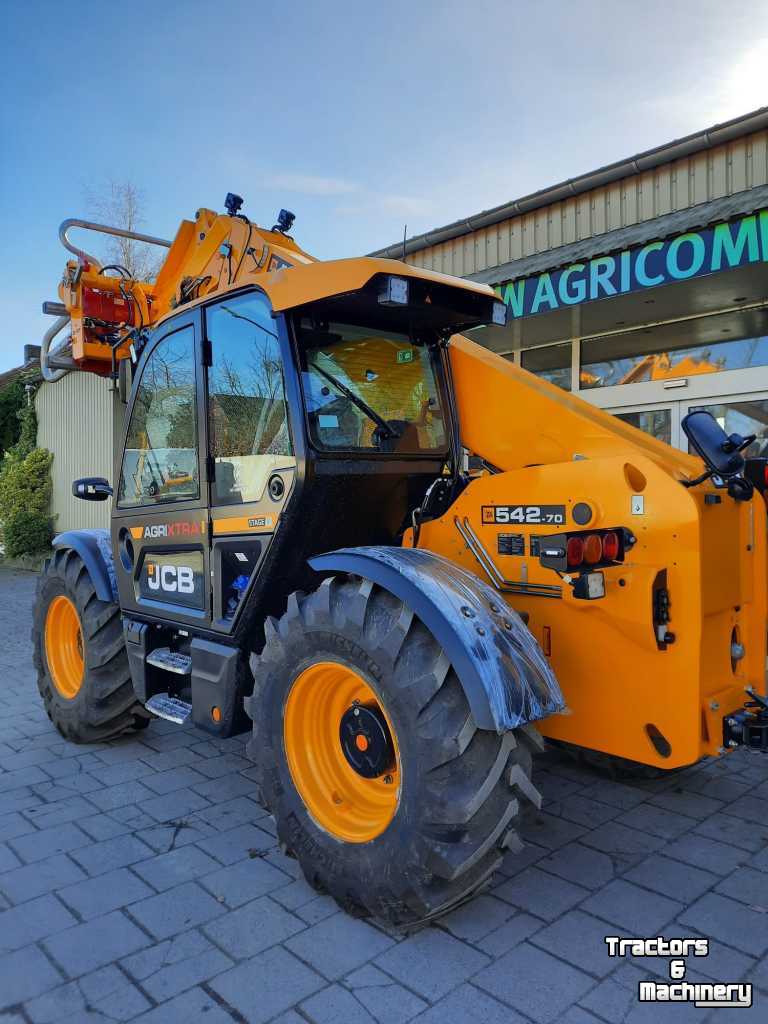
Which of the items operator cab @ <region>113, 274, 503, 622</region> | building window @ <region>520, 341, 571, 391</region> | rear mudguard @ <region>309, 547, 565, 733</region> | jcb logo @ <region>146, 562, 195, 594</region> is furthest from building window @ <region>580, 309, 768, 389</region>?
jcb logo @ <region>146, 562, 195, 594</region>

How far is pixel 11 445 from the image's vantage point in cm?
1897

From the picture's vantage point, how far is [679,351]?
7.45 meters

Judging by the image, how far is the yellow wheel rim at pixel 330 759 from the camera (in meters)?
2.86

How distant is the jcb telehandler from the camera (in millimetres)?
2467

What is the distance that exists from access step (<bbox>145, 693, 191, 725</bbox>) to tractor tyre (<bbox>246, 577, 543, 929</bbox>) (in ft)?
2.48

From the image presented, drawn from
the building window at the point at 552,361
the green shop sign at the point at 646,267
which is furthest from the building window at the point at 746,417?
the building window at the point at 552,361

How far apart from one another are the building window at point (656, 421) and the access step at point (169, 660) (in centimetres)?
532

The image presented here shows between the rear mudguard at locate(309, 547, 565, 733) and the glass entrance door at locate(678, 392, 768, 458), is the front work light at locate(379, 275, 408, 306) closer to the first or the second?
the rear mudguard at locate(309, 547, 565, 733)

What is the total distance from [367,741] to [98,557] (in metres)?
2.49

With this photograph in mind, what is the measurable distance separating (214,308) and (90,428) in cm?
1209

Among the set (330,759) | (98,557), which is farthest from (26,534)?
(330,759)

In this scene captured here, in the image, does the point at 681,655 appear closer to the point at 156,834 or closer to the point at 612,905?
the point at 612,905

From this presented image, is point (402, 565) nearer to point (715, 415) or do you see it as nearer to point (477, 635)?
point (477, 635)

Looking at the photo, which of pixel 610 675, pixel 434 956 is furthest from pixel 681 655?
pixel 434 956
